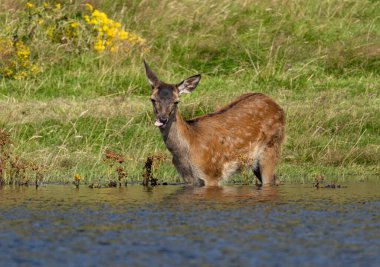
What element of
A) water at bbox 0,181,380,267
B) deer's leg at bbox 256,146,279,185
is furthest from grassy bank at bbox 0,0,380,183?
water at bbox 0,181,380,267

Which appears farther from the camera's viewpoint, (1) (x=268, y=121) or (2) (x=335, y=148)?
(2) (x=335, y=148)

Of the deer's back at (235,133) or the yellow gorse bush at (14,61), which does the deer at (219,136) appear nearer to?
the deer's back at (235,133)

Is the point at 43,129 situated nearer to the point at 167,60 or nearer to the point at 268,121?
the point at 268,121

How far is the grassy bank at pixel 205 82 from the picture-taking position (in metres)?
14.7

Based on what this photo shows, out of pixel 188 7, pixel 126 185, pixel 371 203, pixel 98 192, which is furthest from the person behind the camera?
pixel 188 7

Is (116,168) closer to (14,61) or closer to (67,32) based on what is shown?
(14,61)

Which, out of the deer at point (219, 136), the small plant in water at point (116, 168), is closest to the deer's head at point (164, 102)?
the deer at point (219, 136)

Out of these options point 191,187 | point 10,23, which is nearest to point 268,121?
point 191,187

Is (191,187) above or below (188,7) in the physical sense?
below

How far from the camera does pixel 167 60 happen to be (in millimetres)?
19641

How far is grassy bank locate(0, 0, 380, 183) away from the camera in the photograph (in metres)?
14.7

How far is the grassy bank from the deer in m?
0.55

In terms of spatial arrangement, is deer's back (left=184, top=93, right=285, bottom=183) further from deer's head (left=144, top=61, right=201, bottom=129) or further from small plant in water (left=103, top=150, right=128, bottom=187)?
small plant in water (left=103, top=150, right=128, bottom=187)

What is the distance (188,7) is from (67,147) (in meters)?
7.15
